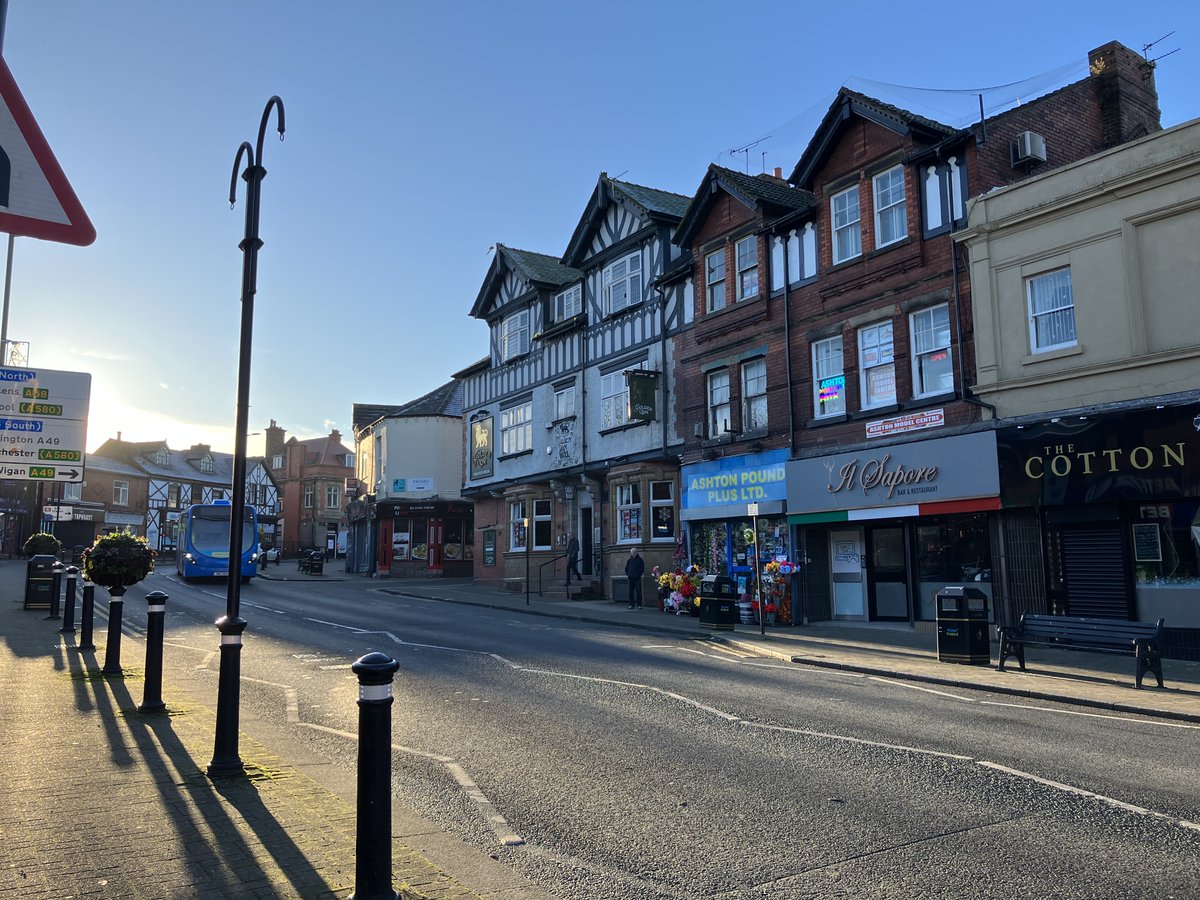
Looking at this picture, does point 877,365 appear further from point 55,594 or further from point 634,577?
point 55,594

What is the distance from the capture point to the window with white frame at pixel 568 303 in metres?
31.4

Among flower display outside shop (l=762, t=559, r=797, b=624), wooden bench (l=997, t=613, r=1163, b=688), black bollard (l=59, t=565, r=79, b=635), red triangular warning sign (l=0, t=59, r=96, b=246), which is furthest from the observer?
flower display outside shop (l=762, t=559, r=797, b=624)

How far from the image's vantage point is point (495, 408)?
36.8m

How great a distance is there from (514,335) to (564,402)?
15.8 feet

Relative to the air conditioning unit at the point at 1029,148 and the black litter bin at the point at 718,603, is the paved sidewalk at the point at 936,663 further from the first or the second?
the air conditioning unit at the point at 1029,148

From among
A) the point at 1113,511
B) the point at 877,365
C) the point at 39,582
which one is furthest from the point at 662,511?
the point at 39,582

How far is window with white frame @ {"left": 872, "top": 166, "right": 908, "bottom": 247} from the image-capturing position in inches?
794

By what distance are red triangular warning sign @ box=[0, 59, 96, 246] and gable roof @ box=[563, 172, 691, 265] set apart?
25065mm

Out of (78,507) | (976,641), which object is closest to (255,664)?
(976,641)

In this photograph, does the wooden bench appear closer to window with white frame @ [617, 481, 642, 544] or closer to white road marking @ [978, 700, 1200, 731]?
white road marking @ [978, 700, 1200, 731]

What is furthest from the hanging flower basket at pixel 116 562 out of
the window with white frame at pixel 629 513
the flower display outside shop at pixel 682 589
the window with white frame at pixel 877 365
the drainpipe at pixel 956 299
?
the window with white frame at pixel 629 513

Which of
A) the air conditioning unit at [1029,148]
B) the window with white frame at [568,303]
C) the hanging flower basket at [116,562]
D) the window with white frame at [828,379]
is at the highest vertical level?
the window with white frame at [568,303]

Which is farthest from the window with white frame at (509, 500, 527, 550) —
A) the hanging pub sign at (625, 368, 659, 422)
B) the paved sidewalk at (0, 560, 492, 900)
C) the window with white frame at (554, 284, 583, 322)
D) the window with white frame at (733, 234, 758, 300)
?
the paved sidewalk at (0, 560, 492, 900)

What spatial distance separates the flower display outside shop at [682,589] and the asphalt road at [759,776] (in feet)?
32.1
